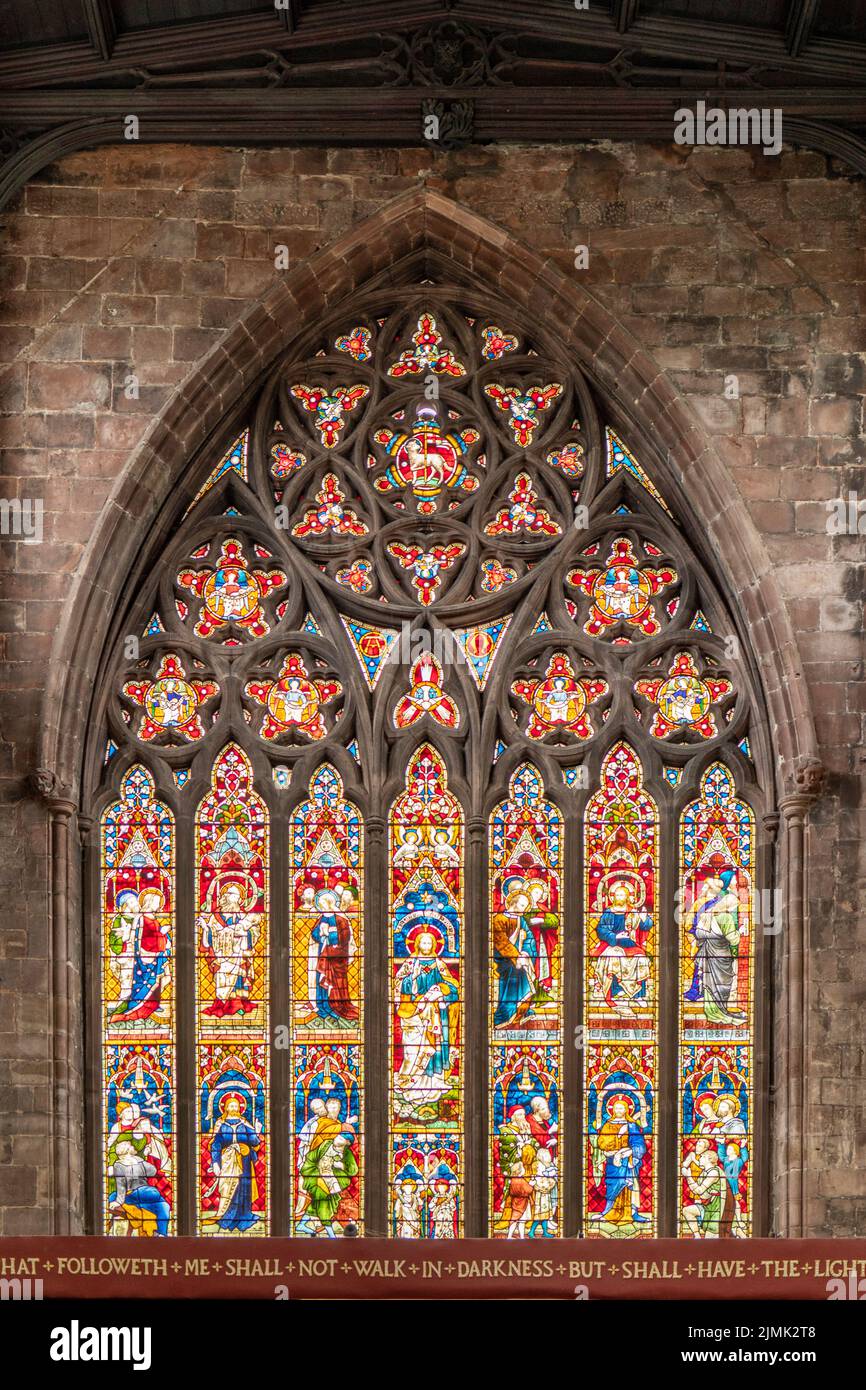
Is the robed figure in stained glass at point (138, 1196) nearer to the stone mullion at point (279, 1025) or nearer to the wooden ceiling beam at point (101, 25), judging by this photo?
the stone mullion at point (279, 1025)

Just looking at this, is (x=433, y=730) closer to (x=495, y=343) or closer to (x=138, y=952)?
(x=138, y=952)

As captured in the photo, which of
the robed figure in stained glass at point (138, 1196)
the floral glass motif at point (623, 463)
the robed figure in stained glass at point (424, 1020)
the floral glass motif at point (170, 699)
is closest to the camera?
the robed figure in stained glass at point (138, 1196)

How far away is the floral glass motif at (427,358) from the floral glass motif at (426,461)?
9.7 inches

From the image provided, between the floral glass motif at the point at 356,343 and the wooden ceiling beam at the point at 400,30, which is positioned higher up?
the wooden ceiling beam at the point at 400,30

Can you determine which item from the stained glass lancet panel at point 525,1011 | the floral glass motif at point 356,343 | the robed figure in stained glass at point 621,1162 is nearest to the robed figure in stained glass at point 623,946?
the stained glass lancet panel at point 525,1011

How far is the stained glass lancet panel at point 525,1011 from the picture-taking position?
1753 centimetres

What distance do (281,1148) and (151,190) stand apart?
18.2 ft

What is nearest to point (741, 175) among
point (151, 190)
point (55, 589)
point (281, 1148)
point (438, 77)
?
point (438, 77)

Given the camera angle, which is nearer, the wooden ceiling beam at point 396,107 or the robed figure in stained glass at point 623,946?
the robed figure in stained glass at point 623,946

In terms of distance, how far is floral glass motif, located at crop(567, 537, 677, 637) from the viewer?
60.1 ft

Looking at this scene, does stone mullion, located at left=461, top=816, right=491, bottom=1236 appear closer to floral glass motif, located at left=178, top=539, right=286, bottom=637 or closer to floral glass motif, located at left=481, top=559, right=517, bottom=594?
floral glass motif, located at left=481, top=559, right=517, bottom=594

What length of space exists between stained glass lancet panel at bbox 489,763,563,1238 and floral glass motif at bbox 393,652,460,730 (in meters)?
0.53

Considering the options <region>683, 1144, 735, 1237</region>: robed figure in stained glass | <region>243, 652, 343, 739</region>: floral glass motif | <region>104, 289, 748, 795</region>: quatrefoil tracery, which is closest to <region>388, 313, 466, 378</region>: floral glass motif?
<region>104, 289, 748, 795</region>: quatrefoil tracery
